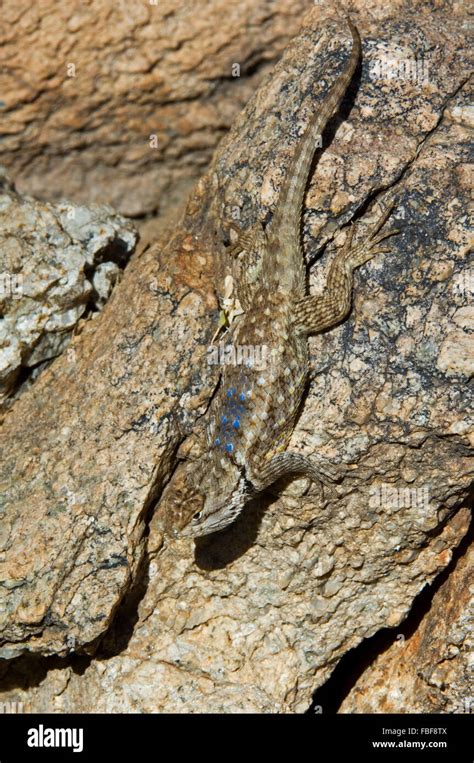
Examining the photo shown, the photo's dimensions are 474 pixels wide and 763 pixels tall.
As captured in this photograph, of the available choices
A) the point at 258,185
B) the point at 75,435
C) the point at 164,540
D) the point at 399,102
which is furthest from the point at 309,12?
the point at 164,540

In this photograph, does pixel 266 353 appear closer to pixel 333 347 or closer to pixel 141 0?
pixel 333 347

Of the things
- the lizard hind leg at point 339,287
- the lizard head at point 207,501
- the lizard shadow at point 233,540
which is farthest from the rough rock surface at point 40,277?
the lizard shadow at point 233,540

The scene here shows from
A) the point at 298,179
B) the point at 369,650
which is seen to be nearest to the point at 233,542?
the point at 369,650

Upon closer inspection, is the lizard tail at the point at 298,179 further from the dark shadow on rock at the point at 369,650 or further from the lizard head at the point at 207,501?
the dark shadow on rock at the point at 369,650

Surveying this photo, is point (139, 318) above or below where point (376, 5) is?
below

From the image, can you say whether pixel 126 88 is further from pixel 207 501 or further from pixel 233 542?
pixel 233 542

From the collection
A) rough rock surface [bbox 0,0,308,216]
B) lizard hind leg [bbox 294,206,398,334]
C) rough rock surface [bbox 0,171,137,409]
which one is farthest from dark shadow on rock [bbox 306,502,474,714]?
rough rock surface [bbox 0,0,308,216]

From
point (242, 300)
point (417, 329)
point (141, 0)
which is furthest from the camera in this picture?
point (141, 0)
